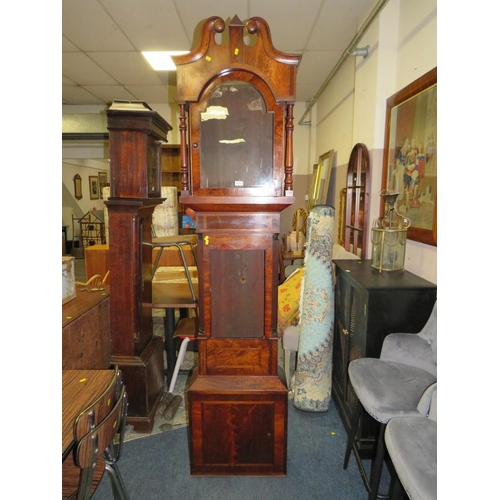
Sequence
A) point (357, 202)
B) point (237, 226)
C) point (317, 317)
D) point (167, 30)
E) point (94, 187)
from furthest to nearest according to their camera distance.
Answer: point (94, 187) < point (167, 30) < point (357, 202) < point (317, 317) < point (237, 226)

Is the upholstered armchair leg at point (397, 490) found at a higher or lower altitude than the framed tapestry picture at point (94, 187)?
lower

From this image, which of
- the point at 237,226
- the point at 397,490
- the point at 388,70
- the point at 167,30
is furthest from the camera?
the point at 167,30

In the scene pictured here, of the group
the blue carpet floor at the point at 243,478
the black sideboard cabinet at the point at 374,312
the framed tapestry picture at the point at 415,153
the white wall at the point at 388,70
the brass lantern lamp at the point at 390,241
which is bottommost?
the blue carpet floor at the point at 243,478

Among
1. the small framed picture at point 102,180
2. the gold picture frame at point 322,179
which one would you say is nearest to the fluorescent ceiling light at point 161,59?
the gold picture frame at point 322,179

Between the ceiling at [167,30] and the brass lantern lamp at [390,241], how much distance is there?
1.68 metres

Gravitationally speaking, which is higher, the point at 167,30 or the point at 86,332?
the point at 167,30

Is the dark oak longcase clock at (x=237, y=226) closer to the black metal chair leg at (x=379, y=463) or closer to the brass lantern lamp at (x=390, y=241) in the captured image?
the black metal chair leg at (x=379, y=463)

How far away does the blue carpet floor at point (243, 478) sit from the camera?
1622 millimetres

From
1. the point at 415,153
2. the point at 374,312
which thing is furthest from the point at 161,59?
the point at 374,312

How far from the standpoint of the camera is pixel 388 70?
7.77ft

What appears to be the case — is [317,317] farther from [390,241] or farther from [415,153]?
[415,153]

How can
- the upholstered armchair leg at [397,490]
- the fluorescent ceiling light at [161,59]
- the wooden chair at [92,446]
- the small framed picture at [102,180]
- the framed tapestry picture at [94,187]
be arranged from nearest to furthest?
1. the wooden chair at [92,446]
2. the upholstered armchair leg at [397,490]
3. the fluorescent ceiling light at [161,59]
4. the framed tapestry picture at [94,187]
5. the small framed picture at [102,180]

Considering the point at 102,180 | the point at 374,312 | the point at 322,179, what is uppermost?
the point at 102,180

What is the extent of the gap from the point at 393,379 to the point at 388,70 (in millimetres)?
2029
